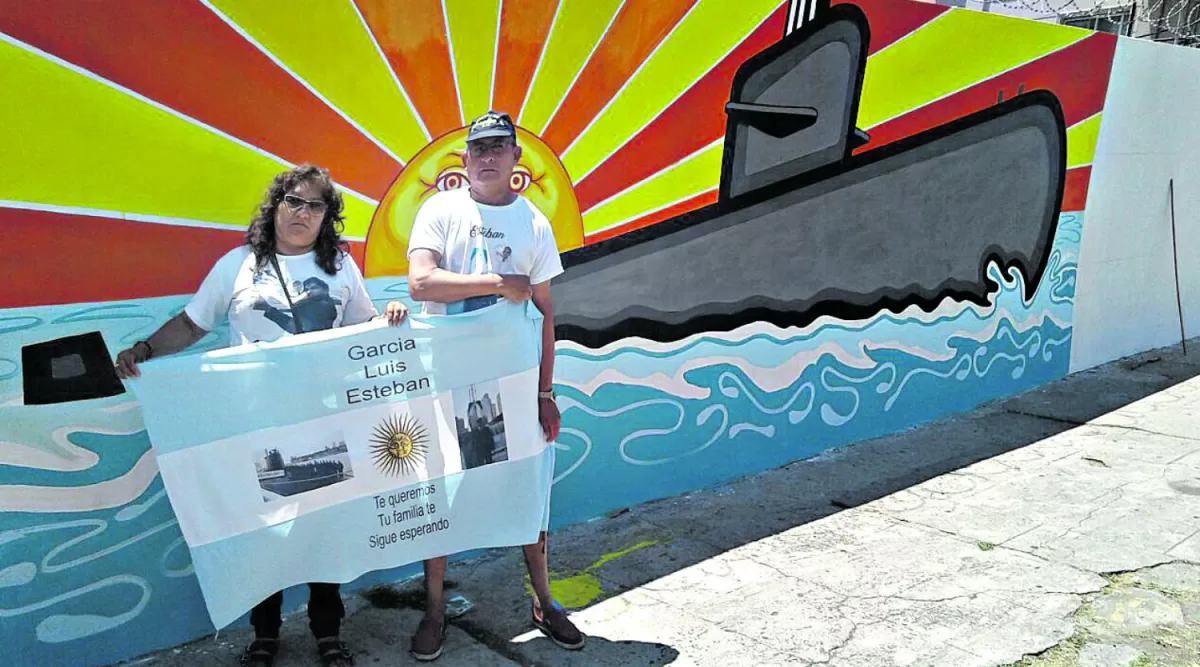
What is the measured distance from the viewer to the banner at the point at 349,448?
296 centimetres

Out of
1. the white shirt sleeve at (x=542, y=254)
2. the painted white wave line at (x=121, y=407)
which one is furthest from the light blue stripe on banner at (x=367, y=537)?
the white shirt sleeve at (x=542, y=254)

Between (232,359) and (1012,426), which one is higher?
(232,359)

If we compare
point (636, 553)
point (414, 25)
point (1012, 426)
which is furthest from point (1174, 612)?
point (414, 25)

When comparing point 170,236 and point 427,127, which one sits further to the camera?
point 427,127

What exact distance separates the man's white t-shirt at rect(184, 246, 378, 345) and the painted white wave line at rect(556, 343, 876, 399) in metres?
1.56

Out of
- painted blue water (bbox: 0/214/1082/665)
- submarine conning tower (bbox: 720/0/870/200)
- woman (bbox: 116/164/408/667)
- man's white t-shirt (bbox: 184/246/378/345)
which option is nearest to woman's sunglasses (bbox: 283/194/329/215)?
woman (bbox: 116/164/408/667)

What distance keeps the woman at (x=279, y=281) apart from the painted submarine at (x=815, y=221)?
143 centimetres

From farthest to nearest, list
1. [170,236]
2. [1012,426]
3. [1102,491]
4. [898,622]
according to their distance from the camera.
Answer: [1012,426] < [1102,491] < [898,622] < [170,236]

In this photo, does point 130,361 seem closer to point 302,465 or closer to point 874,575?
point 302,465

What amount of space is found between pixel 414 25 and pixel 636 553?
8.32ft

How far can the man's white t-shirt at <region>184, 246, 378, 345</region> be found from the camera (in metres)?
3.02

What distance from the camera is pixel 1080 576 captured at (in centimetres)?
412

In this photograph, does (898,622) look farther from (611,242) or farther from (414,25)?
(414,25)

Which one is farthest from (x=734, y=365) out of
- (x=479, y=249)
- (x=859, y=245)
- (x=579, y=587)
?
(x=479, y=249)
